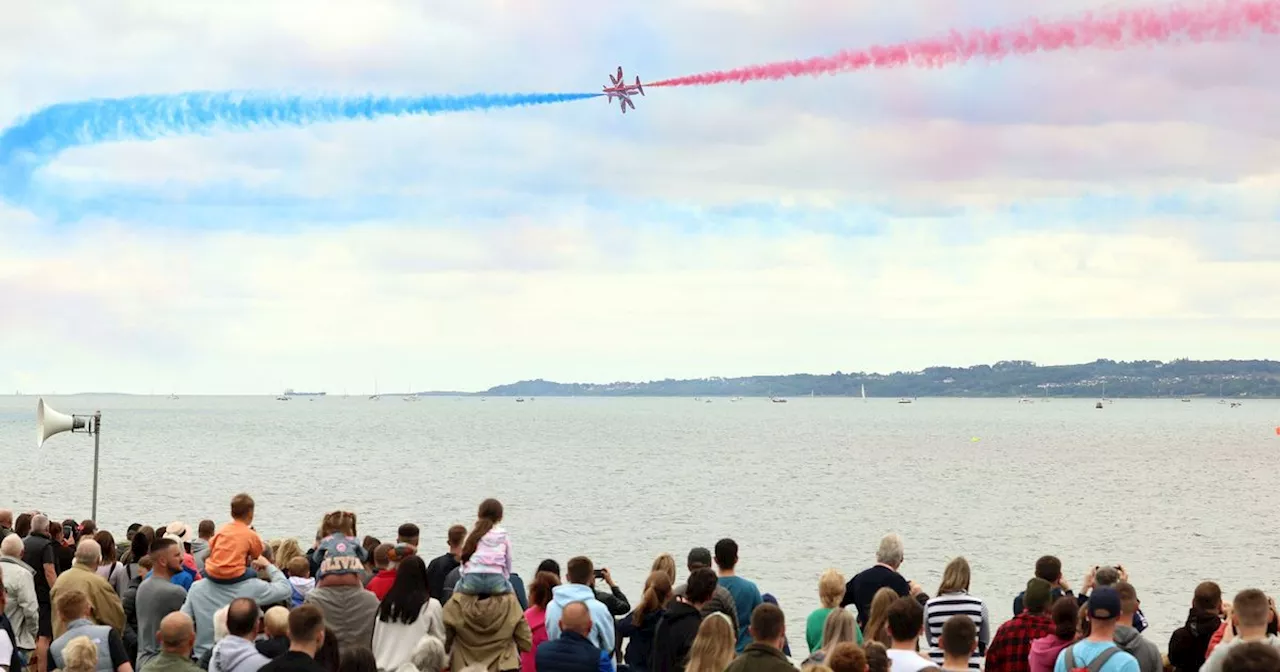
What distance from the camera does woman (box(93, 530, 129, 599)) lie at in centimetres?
1315

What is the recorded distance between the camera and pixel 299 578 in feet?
40.2

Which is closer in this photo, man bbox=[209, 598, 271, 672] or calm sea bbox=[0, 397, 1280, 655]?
man bbox=[209, 598, 271, 672]

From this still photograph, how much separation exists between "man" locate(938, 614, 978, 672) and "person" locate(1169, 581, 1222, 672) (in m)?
2.61

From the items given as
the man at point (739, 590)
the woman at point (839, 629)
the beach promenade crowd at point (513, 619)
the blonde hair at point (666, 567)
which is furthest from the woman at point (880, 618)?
the blonde hair at point (666, 567)

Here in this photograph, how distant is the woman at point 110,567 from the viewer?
13.1 meters

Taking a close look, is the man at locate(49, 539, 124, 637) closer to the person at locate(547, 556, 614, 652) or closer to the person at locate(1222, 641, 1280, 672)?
the person at locate(547, 556, 614, 652)

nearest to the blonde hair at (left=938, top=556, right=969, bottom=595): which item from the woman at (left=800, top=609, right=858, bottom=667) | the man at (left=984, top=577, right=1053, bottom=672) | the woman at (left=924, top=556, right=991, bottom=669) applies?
the woman at (left=924, top=556, right=991, bottom=669)

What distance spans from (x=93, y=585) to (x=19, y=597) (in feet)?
2.90

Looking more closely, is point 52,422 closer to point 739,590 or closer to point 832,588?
point 739,590

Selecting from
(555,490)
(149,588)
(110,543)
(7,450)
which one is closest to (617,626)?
(149,588)

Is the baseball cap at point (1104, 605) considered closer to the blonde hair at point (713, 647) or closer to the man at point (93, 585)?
the blonde hair at point (713, 647)

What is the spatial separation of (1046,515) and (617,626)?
52.0 meters

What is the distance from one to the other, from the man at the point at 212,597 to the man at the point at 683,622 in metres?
3.13

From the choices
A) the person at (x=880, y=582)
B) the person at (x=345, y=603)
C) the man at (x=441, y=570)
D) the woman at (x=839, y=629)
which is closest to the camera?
the woman at (x=839, y=629)
